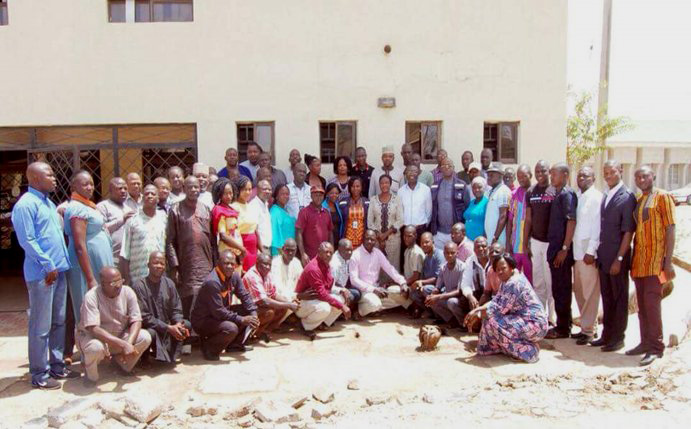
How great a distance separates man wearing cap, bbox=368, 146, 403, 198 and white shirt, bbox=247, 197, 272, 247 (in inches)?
64.8

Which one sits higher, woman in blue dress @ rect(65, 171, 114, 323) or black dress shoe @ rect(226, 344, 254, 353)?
woman in blue dress @ rect(65, 171, 114, 323)

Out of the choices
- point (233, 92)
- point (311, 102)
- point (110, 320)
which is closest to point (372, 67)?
point (311, 102)

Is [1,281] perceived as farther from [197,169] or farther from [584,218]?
[584,218]

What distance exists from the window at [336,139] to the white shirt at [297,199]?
120 cm

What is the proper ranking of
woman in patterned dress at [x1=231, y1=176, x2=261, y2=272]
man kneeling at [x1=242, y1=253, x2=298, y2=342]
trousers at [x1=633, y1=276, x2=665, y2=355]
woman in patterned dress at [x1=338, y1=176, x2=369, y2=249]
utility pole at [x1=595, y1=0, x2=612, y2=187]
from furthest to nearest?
1. utility pole at [x1=595, y1=0, x2=612, y2=187]
2. woman in patterned dress at [x1=338, y1=176, x2=369, y2=249]
3. woman in patterned dress at [x1=231, y1=176, x2=261, y2=272]
4. man kneeling at [x1=242, y1=253, x2=298, y2=342]
5. trousers at [x1=633, y1=276, x2=665, y2=355]

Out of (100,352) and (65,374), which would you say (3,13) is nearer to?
(65,374)

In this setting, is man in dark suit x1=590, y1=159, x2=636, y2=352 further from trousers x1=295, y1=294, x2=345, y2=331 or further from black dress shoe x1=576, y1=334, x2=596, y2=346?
trousers x1=295, y1=294, x2=345, y2=331

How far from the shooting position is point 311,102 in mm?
8453

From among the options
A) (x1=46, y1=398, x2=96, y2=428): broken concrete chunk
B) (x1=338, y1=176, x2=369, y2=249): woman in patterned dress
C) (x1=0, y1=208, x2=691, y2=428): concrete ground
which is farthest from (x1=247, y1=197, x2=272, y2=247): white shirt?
(x1=46, y1=398, x2=96, y2=428): broken concrete chunk

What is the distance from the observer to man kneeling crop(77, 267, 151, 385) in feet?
15.9

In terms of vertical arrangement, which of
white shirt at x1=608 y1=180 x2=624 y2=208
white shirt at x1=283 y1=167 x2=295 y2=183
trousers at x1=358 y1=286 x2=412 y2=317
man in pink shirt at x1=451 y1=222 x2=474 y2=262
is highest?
white shirt at x1=283 y1=167 x2=295 y2=183

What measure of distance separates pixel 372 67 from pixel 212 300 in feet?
15.0

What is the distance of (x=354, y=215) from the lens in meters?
7.25

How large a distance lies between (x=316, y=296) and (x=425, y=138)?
3413 millimetres
